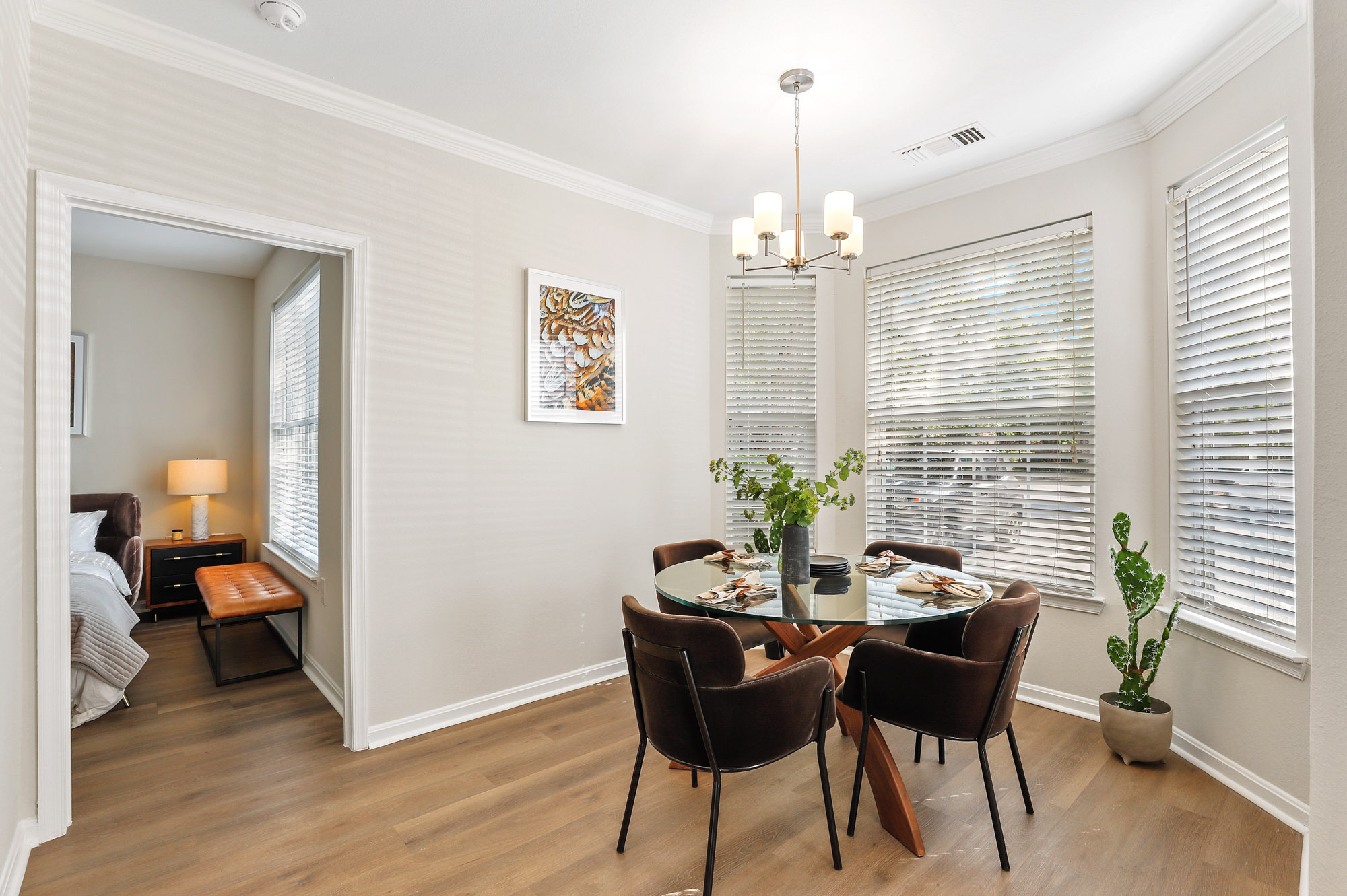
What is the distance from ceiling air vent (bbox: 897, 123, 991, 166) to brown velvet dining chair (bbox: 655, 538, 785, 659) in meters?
2.21

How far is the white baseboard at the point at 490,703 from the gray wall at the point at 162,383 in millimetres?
3556

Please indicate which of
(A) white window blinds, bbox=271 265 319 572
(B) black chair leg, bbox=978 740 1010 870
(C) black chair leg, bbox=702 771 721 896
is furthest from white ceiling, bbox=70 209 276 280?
(B) black chair leg, bbox=978 740 1010 870

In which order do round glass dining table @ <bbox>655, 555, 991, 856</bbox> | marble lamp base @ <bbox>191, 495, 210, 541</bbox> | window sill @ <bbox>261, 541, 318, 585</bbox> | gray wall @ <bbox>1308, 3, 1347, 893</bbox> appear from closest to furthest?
gray wall @ <bbox>1308, 3, 1347, 893</bbox> < round glass dining table @ <bbox>655, 555, 991, 856</bbox> < window sill @ <bbox>261, 541, 318, 585</bbox> < marble lamp base @ <bbox>191, 495, 210, 541</bbox>

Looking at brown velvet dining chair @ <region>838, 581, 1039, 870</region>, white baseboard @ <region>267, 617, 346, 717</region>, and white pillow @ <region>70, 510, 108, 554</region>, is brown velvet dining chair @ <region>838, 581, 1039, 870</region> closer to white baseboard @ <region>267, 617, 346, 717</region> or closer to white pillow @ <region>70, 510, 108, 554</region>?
white baseboard @ <region>267, 617, 346, 717</region>

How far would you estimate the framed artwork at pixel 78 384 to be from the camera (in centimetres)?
502

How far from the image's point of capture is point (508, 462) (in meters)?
3.41

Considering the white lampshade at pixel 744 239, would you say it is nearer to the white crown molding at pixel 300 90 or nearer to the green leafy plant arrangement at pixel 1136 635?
the white crown molding at pixel 300 90

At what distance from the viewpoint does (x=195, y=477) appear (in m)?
5.23

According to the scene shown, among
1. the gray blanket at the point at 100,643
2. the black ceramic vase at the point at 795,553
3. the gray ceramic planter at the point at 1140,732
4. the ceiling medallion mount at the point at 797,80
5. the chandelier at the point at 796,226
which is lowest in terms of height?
the gray ceramic planter at the point at 1140,732

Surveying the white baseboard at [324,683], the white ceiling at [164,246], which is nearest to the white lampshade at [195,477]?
the white ceiling at [164,246]

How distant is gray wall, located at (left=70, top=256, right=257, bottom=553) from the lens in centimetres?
516

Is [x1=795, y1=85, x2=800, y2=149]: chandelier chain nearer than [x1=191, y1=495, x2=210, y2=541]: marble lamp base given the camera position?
Yes

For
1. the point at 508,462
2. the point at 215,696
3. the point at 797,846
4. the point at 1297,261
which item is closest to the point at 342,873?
the point at 797,846

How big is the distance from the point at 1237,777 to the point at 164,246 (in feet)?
22.2
